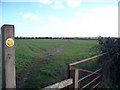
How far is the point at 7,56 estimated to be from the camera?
2.63m

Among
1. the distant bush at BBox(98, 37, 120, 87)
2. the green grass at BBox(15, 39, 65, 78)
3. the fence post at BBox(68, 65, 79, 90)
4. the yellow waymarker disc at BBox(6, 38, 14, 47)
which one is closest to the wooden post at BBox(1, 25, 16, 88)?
the yellow waymarker disc at BBox(6, 38, 14, 47)

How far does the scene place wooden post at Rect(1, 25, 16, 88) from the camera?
2.61 meters

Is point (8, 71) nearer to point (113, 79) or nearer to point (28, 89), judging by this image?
point (28, 89)

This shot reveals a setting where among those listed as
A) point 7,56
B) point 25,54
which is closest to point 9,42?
point 7,56

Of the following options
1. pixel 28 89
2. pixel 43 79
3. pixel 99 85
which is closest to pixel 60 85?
pixel 99 85

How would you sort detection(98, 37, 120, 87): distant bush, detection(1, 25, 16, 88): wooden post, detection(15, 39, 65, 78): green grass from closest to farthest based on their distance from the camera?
detection(1, 25, 16, 88): wooden post, detection(98, 37, 120, 87): distant bush, detection(15, 39, 65, 78): green grass

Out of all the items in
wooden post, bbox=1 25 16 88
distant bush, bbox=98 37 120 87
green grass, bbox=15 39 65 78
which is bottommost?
green grass, bbox=15 39 65 78

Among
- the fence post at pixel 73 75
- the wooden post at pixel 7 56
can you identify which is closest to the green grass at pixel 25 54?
the fence post at pixel 73 75

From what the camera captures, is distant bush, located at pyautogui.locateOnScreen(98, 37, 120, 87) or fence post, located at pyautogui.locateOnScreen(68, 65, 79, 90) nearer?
fence post, located at pyautogui.locateOnScreen(68, 65, 79, 90)

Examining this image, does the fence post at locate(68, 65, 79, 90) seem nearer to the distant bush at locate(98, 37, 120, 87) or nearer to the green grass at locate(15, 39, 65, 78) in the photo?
the distant bush at locate(98, 37, 120, 87)

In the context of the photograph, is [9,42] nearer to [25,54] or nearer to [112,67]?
[112,67]

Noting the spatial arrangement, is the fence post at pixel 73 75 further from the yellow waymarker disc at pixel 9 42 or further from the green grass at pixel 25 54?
the green grass at pixel 25 54

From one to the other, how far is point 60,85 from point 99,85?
314cm

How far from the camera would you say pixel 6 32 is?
2615 millimetres
